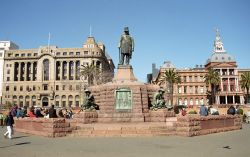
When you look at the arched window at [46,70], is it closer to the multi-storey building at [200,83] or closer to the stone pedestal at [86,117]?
the multi-storey building at [200,83]

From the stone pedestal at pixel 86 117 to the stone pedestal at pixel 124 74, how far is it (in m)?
3.88

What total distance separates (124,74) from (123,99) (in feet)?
9.08

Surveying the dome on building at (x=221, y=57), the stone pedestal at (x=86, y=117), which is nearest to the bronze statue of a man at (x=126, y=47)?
the stone pedestal at (x=86, y=117)

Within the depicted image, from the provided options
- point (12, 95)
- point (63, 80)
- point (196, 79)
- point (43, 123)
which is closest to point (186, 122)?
point (43, 123)

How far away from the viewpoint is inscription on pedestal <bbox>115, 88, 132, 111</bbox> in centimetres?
2102

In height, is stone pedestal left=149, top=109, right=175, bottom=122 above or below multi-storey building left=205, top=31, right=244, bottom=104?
below

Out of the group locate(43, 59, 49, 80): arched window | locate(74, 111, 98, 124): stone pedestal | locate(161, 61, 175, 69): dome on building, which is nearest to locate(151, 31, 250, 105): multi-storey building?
locate(161, 61, 175, 69): dome on building

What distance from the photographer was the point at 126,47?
23.9 metres

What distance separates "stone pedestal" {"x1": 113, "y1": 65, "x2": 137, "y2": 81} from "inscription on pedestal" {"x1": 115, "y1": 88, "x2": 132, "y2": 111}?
1729 mm

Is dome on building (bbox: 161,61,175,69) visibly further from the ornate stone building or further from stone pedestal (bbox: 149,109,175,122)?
stone pedestal (bbox: 149,109,175,122)

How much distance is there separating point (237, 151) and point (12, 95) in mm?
114533

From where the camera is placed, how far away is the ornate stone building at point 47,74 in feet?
364

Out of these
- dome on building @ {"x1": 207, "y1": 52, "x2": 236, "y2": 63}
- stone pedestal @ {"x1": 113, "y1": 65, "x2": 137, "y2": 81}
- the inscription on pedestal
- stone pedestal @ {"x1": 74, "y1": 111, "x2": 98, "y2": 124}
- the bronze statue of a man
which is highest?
dome on building @ {"x1": 207, "y1": 52, "x2": 236, "y2": 63}

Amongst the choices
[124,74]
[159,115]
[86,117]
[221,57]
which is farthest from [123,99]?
[221,57]
